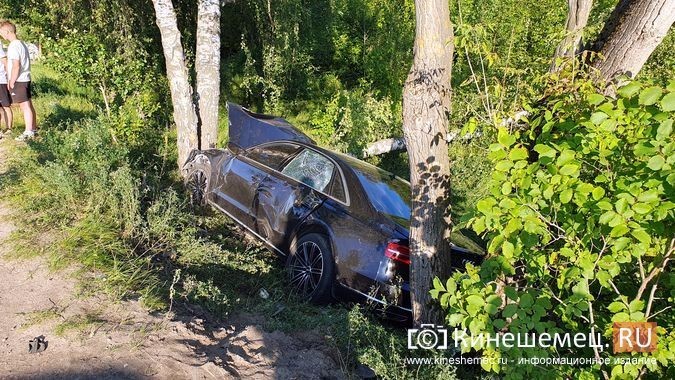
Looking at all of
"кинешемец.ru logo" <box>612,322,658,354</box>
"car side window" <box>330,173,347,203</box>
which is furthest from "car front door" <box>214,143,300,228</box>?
"кинешемец.ru logo" <box>612,322,658,354</box>

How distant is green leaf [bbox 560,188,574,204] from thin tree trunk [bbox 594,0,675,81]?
1376 millimetres

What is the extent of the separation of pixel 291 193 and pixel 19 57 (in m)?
4.70

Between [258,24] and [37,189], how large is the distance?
6857mm

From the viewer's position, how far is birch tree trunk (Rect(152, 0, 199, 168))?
750 centimetres

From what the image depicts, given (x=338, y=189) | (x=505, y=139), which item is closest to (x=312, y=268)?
(x=338, y=189)

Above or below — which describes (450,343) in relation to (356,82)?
below

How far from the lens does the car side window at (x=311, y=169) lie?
5.49 m

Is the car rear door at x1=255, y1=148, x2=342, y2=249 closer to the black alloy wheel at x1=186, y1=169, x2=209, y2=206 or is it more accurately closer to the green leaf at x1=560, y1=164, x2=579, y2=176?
the black alloy wheel at x1=186, y1=169, x2=209, y2=206

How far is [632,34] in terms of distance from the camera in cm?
326

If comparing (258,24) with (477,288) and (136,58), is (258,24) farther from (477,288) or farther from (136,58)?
(477,288)

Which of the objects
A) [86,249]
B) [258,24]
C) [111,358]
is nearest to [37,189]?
[86,249]

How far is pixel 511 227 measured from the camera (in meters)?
2.44

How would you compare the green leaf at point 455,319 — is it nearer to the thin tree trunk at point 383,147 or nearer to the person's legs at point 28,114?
the person's legs at point 28,114

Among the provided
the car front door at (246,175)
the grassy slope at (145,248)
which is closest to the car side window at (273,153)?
the car front door at (246,175)
